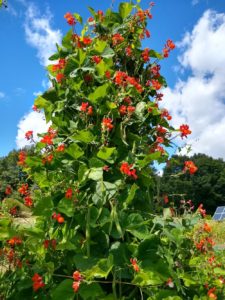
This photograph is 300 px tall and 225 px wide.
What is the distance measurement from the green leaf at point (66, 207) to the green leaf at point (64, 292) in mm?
424

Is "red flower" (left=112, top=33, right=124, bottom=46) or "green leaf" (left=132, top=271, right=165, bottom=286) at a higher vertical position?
"red flower" (left=112, top=33, right=124, bottom=46)

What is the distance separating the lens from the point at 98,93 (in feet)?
9.27

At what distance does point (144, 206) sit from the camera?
2791 millimetres

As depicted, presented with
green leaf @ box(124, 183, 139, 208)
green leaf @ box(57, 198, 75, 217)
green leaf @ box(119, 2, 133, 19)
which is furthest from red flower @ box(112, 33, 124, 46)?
green leaf @ box(57, 198, 75, 217)

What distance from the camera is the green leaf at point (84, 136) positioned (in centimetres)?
265

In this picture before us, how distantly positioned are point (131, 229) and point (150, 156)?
0.52 meters

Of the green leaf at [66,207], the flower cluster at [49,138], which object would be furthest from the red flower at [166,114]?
the green leaf at [66,207]

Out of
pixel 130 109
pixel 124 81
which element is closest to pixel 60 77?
pixel 124 81

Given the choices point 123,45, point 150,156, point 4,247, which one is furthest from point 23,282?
point 123,45

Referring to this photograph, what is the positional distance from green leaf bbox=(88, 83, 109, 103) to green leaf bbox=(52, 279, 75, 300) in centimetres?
128

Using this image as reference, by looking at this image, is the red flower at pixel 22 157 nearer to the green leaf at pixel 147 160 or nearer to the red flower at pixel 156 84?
the green leaf at pixel 147 160

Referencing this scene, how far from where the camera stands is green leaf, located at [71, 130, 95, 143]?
265cm

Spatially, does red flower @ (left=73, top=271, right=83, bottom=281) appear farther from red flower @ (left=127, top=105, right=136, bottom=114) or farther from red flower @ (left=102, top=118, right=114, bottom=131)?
red flower @ (left=127, top=105, right=136, bottom=114)

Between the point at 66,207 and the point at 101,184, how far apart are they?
272mm
